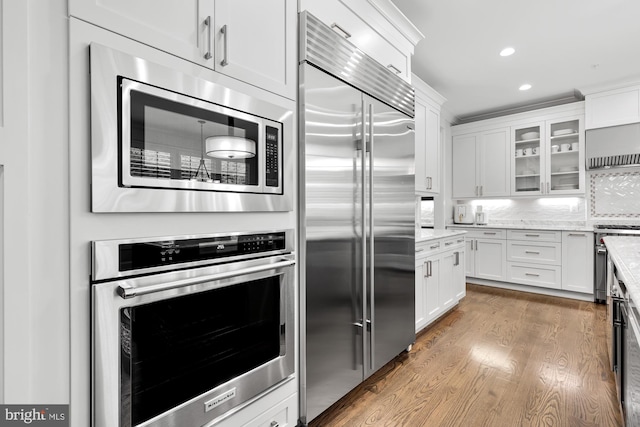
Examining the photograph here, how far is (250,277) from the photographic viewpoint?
130cm

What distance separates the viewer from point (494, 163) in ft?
16.1

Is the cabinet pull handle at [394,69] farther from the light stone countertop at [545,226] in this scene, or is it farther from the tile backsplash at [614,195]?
the tile backsplash at [614,195]

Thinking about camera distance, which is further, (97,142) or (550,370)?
(550,370)

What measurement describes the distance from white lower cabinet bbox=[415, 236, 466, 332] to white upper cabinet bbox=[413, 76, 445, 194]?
70 cm

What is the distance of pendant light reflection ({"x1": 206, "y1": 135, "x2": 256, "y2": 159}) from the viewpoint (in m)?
1.19

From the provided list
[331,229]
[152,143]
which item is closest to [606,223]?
[331,229]

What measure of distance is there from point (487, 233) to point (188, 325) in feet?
15.2

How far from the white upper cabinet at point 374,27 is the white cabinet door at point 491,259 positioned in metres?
3.12

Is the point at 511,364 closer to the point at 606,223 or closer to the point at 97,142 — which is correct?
the point at 97,142

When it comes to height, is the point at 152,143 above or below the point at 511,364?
above

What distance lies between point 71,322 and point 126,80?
0.71 metres

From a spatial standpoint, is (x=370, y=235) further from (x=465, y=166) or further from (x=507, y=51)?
(x=465, y=166)

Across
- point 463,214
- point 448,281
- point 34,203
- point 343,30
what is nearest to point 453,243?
point 448,281

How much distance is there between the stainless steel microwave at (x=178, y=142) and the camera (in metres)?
0.92
